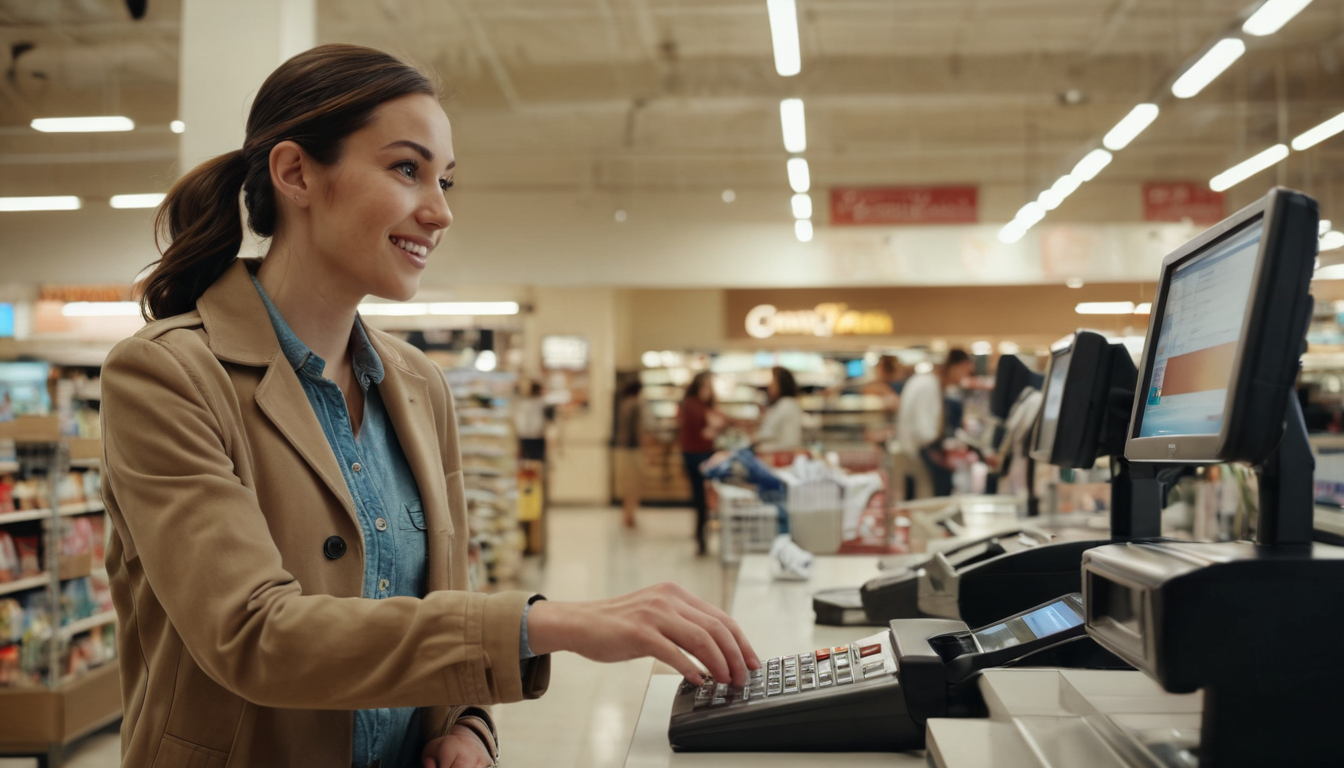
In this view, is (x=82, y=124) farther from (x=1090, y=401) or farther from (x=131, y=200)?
(x=1090, y=401)

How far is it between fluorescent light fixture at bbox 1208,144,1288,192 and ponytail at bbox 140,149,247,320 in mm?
8690

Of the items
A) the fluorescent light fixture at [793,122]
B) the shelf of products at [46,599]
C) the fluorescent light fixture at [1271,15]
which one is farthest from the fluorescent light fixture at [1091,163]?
the shelf of products at [46,599]

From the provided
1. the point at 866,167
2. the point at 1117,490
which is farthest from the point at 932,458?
the point at 1117,490

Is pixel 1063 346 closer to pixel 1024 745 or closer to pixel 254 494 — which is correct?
pixel 1024 745

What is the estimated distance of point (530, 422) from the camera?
9461mm

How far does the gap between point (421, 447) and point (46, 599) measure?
3551mm

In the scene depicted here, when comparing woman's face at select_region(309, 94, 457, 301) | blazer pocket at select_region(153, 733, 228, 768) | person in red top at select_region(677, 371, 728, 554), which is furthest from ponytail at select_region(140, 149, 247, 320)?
person in red top at select_region(677, 371, 728, 554)

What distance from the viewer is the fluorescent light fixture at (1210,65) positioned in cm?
473

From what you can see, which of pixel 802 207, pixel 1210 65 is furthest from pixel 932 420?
pixel 1210 65

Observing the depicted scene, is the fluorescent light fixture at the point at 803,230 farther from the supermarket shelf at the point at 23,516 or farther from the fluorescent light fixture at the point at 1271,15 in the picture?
the supermarket shelf at the point at 23,516

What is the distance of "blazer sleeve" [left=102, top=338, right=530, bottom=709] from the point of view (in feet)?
2.78

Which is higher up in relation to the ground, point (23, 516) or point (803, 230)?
point (803, 230)

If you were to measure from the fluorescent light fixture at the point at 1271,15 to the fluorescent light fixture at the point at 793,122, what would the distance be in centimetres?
259

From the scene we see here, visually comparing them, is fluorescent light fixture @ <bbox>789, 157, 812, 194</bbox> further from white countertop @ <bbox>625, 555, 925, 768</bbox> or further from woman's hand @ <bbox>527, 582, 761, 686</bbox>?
woman's hand @ <bbox>527, 582, 761, 686</bbox>
